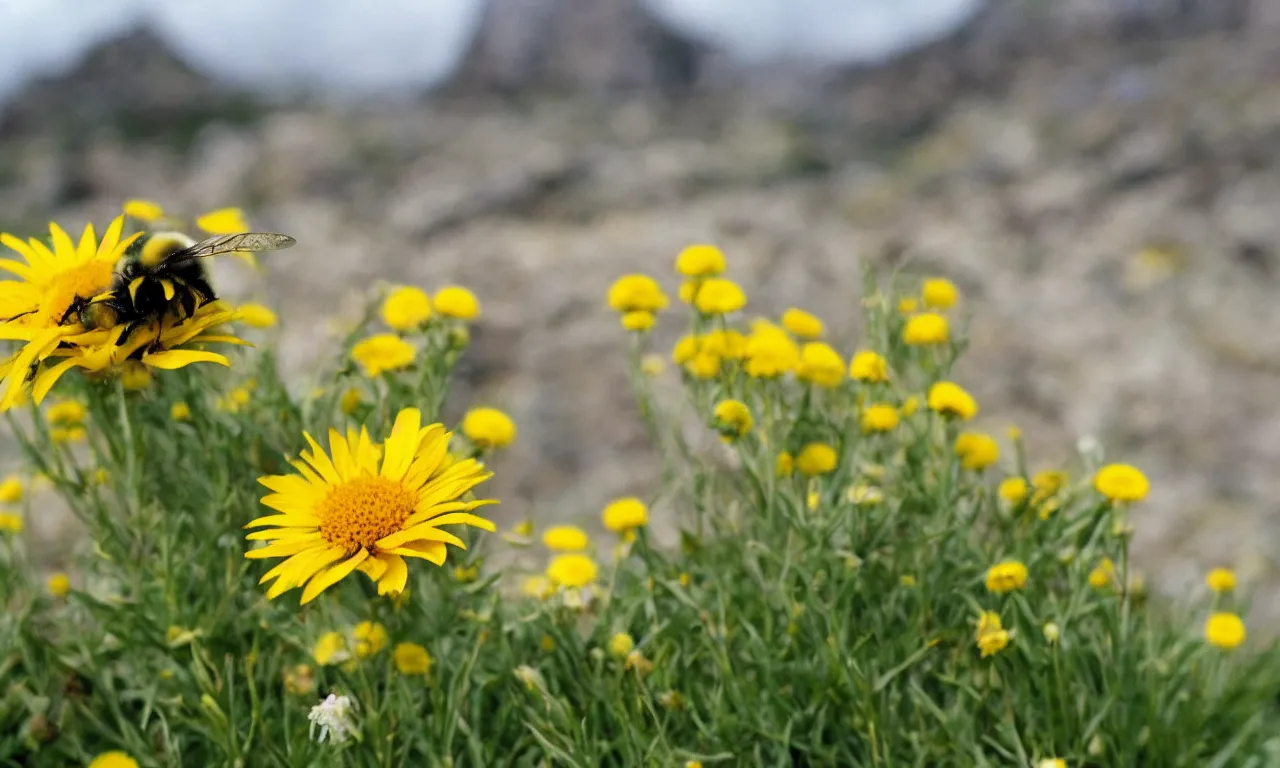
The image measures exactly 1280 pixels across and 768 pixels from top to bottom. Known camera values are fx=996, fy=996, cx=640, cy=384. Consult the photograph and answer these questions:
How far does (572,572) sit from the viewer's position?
194cm

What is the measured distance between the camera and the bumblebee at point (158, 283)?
1313 mm

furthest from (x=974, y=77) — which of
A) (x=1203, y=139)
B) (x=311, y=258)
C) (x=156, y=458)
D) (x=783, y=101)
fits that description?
(x=156, y=458)

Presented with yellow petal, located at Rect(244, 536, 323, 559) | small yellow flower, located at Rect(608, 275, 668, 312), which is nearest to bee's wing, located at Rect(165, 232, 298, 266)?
yellow petal, located at Rect(244, 536, 323, 559)

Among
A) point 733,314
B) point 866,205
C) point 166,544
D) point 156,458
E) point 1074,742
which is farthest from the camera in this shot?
point 866,205

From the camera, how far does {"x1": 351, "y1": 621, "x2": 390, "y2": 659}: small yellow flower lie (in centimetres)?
165

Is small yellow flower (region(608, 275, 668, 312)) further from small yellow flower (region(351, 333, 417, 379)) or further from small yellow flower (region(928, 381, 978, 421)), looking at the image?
small yellow flower (region(928, 381, 978, 421))

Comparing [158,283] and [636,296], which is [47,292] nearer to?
[158,283]

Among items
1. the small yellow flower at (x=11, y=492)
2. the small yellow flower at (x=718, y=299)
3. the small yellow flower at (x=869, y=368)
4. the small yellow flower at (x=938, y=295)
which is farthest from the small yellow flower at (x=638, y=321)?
the small yellow flower at (x=11, y=492)

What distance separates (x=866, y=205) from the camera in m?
7.07

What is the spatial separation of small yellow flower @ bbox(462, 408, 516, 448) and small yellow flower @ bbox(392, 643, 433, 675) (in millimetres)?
384

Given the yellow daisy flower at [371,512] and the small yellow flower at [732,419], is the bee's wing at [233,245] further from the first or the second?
the small yellow flower at [732,419]

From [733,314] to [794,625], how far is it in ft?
2.16

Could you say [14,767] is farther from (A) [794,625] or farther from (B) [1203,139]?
(B) [1203,139]

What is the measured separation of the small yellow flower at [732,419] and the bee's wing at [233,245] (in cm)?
81
